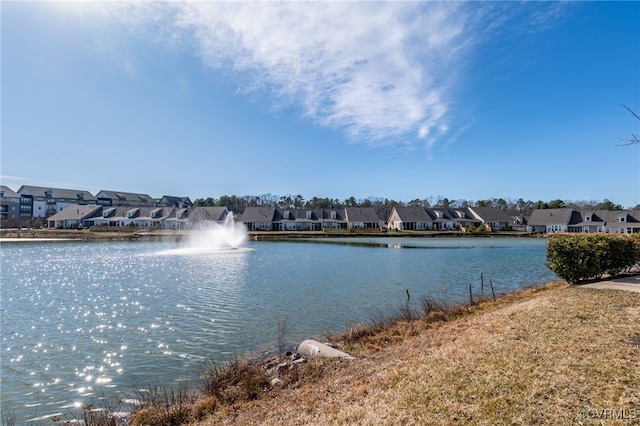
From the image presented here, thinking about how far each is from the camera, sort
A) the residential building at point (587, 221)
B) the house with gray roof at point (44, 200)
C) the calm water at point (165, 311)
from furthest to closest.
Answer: the house with gray roof at point (44, 200), the residential building at point (587, 221), the calm water at point (165, 311)

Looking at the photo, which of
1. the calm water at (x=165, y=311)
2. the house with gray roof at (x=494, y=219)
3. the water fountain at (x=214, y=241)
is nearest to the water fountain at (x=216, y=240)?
the water fountain at (x=214, y=241)

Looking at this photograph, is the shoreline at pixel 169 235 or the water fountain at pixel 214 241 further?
the shoreline at pixel 169 235

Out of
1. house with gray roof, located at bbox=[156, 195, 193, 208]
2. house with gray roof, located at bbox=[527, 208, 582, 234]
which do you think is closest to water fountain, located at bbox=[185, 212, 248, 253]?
house with gray roof, located at bbox=[156, 195, 193, 208]

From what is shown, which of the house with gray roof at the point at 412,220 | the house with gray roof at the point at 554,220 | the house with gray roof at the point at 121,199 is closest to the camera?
the house with gray roof at the point at 554,220

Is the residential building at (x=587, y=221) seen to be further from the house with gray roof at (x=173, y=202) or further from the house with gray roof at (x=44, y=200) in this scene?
the house with gray roof at (x=44, y=200)

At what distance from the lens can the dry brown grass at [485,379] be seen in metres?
4.45

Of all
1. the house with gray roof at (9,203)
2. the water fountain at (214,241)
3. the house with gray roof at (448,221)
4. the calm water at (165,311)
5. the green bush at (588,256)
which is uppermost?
the house with gray roof at (9,203)

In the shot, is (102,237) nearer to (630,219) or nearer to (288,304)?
(288,304)

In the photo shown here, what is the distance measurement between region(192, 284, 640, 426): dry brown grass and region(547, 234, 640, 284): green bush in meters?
5.90

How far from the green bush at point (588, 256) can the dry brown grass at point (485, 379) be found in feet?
19.4

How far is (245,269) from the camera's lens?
24984 millimetres

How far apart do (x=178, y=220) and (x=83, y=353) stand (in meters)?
76.7

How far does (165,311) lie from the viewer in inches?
558

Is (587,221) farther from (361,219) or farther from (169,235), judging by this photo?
(169,235)
